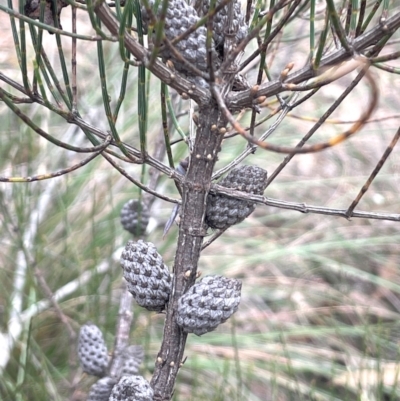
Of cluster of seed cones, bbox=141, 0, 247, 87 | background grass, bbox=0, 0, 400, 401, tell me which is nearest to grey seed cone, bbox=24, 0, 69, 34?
cluster of seed cones, bbox=141, 0, 247, 87

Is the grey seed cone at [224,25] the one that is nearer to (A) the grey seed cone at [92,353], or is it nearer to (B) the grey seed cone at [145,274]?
(B) the grey seed cone at [145,274]

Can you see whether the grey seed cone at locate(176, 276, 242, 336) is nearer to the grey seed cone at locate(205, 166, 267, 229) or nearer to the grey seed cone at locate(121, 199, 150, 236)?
the grey seed cone at locate(205, 166, 267, 229)

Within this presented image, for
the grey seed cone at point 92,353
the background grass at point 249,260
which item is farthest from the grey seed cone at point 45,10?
→ the background grass at point 249,260

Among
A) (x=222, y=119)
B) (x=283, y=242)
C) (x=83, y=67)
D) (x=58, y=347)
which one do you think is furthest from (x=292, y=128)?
(x=222, y=119)

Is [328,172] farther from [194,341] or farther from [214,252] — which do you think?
[194,341]

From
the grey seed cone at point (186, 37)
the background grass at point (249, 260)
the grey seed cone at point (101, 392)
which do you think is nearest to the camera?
the grey seed cone at point (186, 37)

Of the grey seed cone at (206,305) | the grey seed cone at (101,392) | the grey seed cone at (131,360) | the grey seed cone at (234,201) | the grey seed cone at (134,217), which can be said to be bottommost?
the grey seed cone at (101,392)

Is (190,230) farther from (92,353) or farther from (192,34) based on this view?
(92,353)
